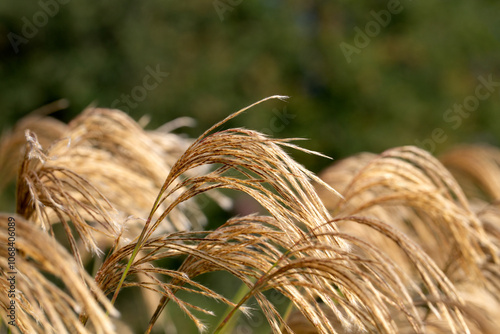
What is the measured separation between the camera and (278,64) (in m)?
7.53

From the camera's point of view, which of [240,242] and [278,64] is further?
[278,64]

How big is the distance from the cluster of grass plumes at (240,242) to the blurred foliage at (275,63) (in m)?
5.09

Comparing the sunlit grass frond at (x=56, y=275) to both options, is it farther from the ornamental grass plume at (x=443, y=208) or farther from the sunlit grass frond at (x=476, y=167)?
the sunlit grass frond at (x=476, y=167)

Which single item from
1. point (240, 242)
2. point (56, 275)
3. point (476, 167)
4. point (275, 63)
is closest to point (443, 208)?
point (240, 242)

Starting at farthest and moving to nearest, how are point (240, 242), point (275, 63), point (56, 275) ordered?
→ point (275, 63) < point (240, 242) < point (56, 275)

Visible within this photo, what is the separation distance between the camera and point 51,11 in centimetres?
633

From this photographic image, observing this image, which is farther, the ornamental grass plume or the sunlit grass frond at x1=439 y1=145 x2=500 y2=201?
the sunlit grass frond at x1=439 y1=145 x2=500 y2=201

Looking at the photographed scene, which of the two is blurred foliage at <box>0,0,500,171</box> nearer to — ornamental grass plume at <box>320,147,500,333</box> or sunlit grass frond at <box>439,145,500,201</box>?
sunlit grass frond at <box>439,145,500,201</box>

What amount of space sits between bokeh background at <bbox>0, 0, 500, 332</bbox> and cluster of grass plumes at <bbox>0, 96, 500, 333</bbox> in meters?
5.03

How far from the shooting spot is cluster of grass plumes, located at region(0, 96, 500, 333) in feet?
2.44

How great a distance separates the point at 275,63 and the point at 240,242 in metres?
6.70

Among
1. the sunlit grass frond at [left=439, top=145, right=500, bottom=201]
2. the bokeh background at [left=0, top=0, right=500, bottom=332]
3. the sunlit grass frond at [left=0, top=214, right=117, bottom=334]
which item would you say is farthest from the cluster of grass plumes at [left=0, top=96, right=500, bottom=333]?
the bokeh background at [left=0, top=0, right=500, bottom=332]

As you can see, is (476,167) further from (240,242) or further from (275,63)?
(275,63)

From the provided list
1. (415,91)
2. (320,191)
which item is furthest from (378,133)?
(320,191)
